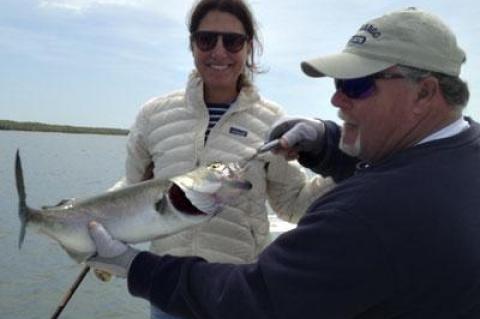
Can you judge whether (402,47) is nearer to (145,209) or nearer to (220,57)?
(145,209)

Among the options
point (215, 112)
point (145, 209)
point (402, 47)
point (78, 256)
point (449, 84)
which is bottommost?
point (78, 256)

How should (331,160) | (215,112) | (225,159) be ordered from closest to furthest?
(331,160)
(225,159)
(215,112)

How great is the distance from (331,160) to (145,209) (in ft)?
4.05

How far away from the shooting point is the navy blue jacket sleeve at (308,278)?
7.45ft

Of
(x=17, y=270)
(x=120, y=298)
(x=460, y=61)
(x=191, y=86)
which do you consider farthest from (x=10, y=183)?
(x=460, y=61)

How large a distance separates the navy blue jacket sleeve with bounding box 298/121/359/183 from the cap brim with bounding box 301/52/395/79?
1086mm

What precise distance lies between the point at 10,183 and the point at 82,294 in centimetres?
1431

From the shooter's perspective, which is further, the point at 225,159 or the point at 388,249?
the point at 225,159

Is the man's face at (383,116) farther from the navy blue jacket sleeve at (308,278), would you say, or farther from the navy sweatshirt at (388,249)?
the navy blue jacket sleeve at (308,278)

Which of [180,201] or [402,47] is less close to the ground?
[402,47]

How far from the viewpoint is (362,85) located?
270cm

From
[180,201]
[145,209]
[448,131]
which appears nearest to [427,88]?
[448,131]

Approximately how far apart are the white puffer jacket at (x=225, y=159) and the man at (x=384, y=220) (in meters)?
1.14

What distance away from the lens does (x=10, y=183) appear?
26875 millimetres
